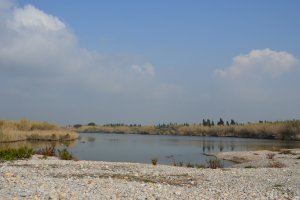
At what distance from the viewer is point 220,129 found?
4183 inches

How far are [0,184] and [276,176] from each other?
475 inches

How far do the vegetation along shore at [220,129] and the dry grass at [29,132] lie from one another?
124ft

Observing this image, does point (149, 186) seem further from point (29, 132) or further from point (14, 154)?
point (29, 132)

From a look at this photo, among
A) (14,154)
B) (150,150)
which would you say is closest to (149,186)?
(14,154)

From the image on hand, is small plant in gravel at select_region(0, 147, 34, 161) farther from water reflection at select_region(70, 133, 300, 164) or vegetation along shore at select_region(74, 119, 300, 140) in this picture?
vegetation along shore at select_region(74, 119, 300, 140)

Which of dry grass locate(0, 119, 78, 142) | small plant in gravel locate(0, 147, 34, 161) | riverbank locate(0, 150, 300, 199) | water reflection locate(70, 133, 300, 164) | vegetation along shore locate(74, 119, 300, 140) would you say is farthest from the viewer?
vegetation along shore locate(74, 119, 300, 140)

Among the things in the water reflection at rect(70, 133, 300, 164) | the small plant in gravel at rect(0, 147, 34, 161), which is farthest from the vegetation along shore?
the small plant in gravel at rect(0, 147, 34, 161)

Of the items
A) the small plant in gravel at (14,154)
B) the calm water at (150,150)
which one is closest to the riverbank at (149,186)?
the small plant in gravel at (14,154)

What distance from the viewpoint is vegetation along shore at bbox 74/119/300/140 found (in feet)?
267

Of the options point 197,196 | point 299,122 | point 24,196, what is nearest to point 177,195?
point 197,196

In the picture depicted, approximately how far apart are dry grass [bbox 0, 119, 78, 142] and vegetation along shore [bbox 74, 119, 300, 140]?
1493 inches

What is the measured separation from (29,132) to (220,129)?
5559 cm

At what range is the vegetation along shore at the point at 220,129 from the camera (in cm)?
8150

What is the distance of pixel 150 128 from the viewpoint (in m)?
135
